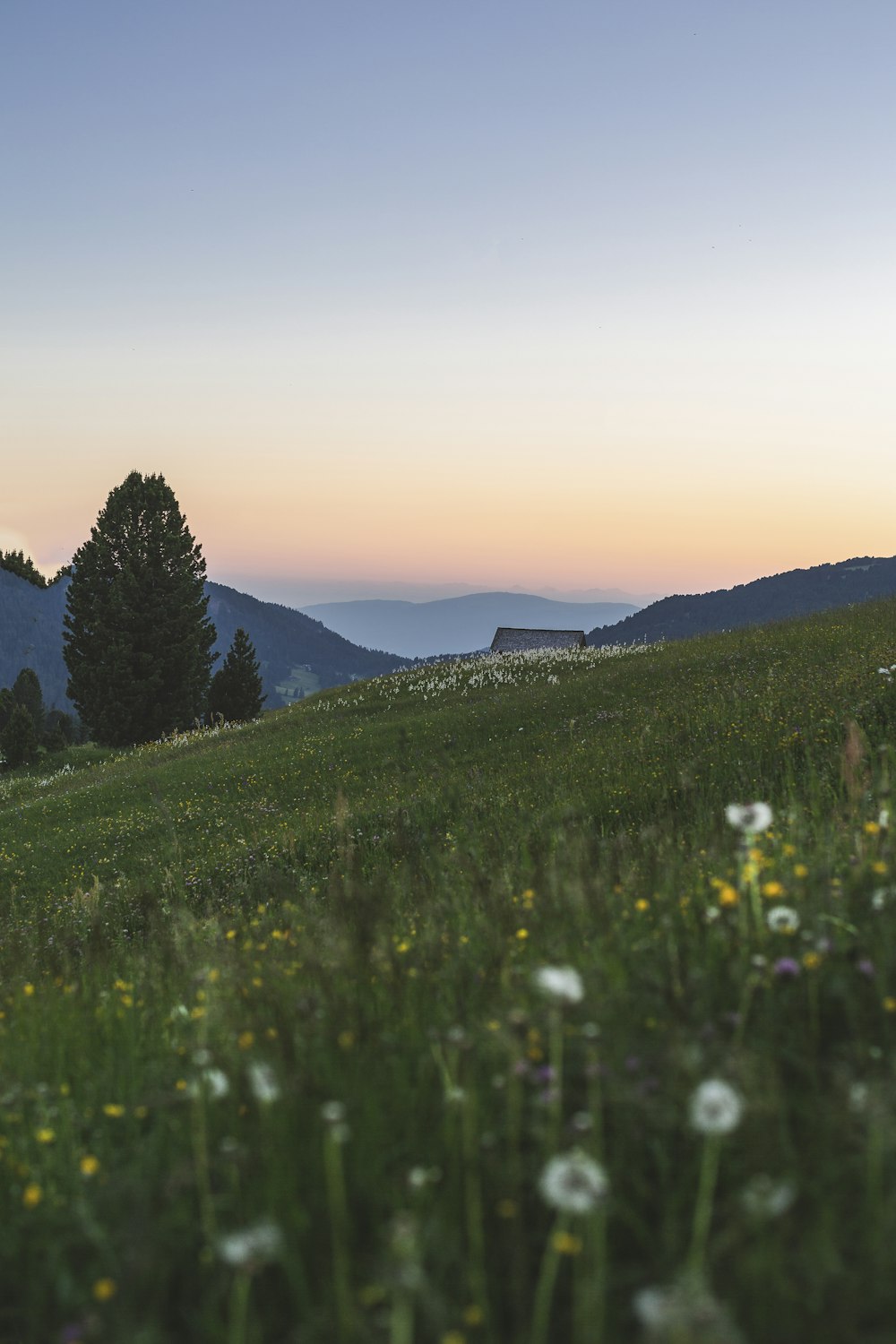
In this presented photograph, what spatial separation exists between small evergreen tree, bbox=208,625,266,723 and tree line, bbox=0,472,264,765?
237 inches

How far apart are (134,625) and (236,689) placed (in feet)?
37.1

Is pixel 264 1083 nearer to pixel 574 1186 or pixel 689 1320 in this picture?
pixel 574 1186

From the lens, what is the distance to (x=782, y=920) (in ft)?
11.8

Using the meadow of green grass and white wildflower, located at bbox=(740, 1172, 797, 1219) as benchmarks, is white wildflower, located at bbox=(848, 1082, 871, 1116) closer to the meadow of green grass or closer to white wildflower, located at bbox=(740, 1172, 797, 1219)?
the meadow of green grass

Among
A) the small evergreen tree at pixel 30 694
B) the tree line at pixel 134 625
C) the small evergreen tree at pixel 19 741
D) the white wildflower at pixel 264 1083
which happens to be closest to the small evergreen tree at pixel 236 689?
the tree line at pixel 134 625

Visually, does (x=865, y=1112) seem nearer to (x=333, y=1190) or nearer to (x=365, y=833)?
(x=333, y=1190)

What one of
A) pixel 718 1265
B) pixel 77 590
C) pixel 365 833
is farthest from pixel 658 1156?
pixel 77 590

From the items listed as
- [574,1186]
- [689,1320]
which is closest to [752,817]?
[574,1186]

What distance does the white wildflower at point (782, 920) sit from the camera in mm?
3512

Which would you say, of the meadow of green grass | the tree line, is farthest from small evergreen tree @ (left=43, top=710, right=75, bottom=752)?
the meadow of green grass

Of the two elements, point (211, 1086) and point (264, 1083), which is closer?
point (264, 1083)

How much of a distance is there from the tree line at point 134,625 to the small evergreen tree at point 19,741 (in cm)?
7

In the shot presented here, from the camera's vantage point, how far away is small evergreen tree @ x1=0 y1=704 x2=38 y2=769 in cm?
4919

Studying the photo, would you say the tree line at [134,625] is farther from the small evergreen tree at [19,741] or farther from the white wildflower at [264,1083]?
the white wildflower at [264,1083]
